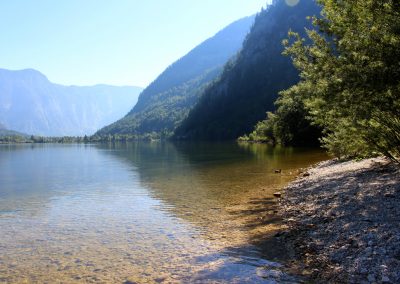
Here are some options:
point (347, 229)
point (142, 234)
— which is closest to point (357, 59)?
point (347, 229)

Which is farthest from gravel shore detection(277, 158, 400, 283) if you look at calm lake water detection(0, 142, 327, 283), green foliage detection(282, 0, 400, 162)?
green foliage detection(282, 0, 400, 162)

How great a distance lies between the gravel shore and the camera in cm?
1227

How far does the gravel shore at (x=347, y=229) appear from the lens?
12.3 metres

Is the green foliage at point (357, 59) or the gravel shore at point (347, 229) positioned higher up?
the green foliage at point (357, 59)

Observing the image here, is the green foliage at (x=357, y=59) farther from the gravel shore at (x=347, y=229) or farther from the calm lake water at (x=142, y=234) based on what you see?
the calm lake water at (x=142, y=234)

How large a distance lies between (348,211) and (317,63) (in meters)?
8.49

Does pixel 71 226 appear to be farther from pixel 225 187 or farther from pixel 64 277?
pixel 225 187

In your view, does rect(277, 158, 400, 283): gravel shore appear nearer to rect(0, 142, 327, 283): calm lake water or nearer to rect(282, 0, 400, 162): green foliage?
rect(0, 142, 327, 283): calm lake water

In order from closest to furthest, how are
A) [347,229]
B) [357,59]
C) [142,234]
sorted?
[347,229]
[357,59]
[142,234]

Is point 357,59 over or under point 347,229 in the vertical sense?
over

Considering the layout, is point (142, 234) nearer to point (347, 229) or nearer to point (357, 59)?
point (347, 229)

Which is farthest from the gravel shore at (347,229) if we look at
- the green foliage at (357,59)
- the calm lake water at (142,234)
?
the green foliage at (357,59)

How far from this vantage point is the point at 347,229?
16016 mm

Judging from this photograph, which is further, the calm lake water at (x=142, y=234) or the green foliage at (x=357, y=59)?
the green foliage at (x=357, y=59)
